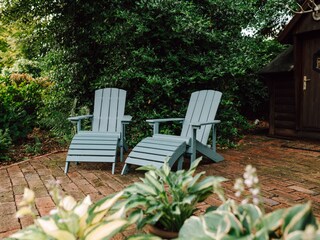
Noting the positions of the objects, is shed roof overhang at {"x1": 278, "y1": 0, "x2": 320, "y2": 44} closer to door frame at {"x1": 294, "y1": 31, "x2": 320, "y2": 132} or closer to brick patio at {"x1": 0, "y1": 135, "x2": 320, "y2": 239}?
door frame at {"x1": 294, "y1": 31, "x2": 320, "y2": 132}

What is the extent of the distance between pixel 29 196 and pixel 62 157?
3.66 m

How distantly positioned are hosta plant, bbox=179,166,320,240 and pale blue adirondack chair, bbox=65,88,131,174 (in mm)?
2531

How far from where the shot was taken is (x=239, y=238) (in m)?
1.17

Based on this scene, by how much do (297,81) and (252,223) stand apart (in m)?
5.21

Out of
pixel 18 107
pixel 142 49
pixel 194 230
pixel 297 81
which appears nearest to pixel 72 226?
pixel 194 230

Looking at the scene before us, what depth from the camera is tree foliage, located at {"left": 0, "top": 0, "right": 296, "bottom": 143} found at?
5.36 meters

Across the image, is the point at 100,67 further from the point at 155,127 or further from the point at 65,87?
the point at 155,127

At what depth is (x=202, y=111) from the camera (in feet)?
14.6

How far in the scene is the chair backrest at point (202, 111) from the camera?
170 inches

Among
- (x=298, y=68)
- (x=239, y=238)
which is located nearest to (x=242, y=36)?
(x=298, y=68)

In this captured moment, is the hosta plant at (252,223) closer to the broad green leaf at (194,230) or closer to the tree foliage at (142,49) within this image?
the broad green leaf at (194,230)

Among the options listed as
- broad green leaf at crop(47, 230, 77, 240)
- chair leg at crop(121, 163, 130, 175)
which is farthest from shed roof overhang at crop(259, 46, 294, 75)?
broad green leaf at crop(47, 230, 77, 240)

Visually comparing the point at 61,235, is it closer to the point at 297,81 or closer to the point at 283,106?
the point at 297,81

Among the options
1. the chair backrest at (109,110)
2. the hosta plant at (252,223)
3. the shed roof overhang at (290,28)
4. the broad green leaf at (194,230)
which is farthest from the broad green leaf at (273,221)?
the shed roof overhang at (290,28)
